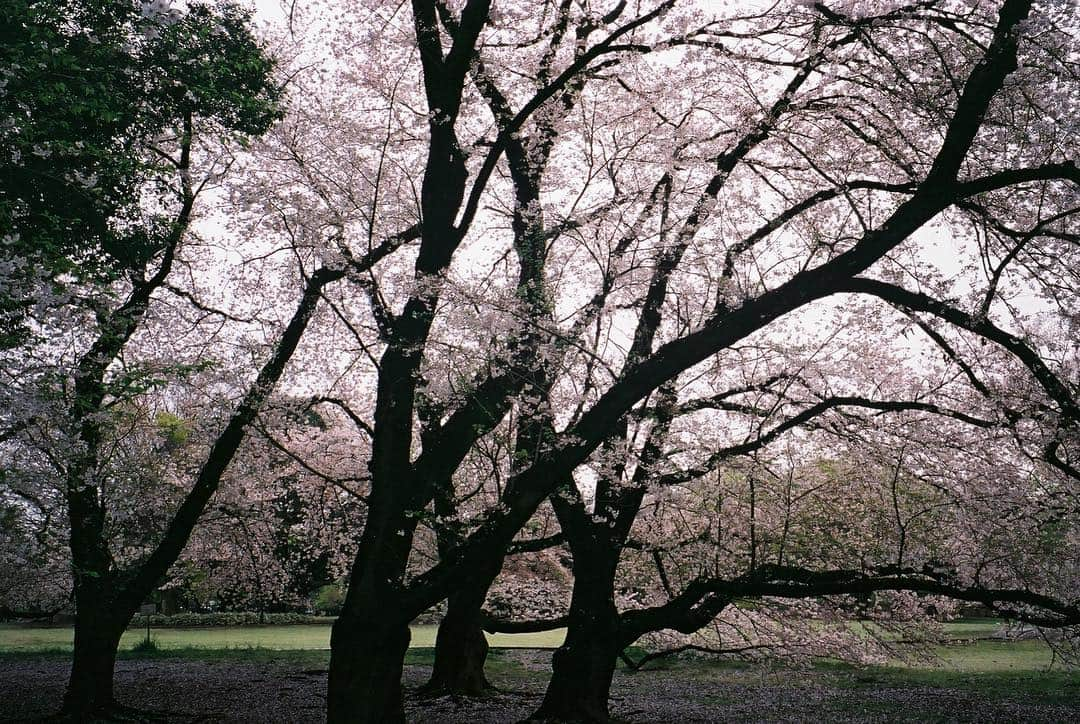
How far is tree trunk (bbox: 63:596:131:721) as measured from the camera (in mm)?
11242

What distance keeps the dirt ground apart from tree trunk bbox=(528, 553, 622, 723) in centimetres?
206

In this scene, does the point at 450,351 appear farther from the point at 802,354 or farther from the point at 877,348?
the point at 877,348

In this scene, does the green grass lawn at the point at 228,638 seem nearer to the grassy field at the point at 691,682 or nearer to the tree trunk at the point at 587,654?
the grassy field at the point at 691,682

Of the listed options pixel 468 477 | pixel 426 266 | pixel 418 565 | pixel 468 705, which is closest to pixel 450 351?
pixel 426 266

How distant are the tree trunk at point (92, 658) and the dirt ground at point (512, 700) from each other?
830 millimetres

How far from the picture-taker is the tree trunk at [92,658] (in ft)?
36.9

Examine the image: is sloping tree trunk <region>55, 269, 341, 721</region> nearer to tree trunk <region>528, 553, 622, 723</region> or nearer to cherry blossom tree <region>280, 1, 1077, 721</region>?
cherry blossom tree <region>280, 1, 1077, 721</region>

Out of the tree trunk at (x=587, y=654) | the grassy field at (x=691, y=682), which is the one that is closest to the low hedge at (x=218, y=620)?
the grassy field at (x=691, y=682)

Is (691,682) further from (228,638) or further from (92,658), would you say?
(228,638)

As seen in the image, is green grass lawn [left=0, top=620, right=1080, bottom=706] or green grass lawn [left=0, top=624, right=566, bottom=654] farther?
green grass lawn [left=0, top=624, right=566, bottom=654]

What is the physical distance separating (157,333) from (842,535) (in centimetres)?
1185

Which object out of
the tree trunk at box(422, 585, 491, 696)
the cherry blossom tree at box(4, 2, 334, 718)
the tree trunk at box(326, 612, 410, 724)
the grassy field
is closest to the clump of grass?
the grassy field

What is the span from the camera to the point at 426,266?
27.5 feet

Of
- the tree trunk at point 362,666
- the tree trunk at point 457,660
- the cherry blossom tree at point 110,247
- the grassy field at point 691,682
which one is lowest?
the grassy field at point 691,682
